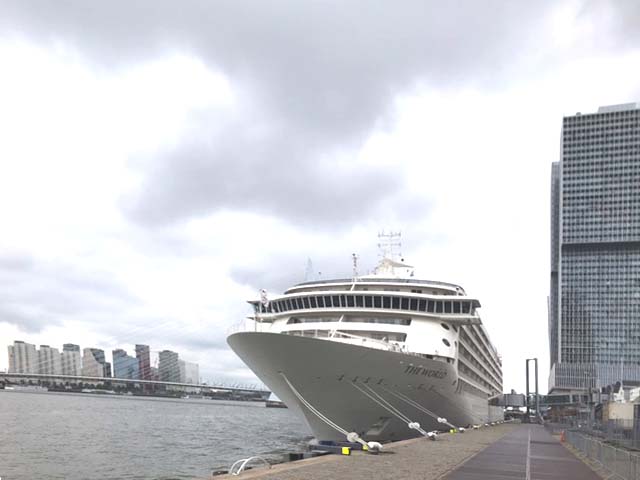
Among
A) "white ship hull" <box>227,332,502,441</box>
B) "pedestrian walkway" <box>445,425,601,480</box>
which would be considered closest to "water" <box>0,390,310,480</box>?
"white ship hull" <box>227,332,502,441</box>

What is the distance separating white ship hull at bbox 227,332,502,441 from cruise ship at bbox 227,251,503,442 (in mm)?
52

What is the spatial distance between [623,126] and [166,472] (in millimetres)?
197448

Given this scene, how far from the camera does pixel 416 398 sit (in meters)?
32.0

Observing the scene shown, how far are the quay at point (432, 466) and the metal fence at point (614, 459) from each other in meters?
0.55

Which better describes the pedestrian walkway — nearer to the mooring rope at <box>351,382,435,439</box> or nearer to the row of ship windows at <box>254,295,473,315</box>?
the mooring rope at <box>351,382,435,439</box>

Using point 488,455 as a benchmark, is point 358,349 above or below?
above

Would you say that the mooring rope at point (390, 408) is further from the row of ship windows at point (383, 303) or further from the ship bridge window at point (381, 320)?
the row of ship windows at point (383, 303)

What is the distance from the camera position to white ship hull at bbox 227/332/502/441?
88.3ft

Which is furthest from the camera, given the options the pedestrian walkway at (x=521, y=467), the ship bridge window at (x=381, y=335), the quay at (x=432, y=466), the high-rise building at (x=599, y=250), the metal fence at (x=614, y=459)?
the high-rise building at (x=599, y=250)

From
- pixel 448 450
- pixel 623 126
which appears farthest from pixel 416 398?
pixel 623 126

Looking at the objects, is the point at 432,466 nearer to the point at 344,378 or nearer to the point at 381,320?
the point at 344,378

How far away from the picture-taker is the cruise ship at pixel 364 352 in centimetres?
2747

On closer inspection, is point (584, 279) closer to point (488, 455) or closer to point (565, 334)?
point (565, 334)

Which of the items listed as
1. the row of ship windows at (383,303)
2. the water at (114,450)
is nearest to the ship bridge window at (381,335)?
the row of ship windows at (383,303)
